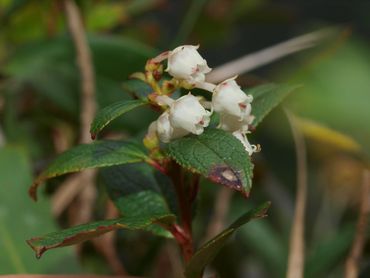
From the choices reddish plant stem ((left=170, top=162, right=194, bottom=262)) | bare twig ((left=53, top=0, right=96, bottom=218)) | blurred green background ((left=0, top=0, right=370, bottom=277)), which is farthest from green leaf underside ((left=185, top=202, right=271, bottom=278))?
bare twig ((left=53, top=0, right=96, bottom=218))

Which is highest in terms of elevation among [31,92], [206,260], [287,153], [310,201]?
[31,92]

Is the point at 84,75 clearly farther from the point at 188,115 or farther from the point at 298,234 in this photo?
the point at 188,115

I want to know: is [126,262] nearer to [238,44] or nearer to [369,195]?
[369,195]

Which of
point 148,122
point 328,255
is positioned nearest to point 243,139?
point 328,255

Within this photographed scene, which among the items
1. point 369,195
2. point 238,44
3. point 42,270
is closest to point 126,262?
point 42,270

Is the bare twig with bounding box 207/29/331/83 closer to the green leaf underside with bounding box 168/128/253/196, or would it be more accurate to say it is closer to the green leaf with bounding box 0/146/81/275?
the green leaf with bounding box 0/146/81/275

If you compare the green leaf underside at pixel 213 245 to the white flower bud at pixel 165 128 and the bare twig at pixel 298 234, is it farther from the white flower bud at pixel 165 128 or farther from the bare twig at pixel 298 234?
the bare twig at pixel 298 234
